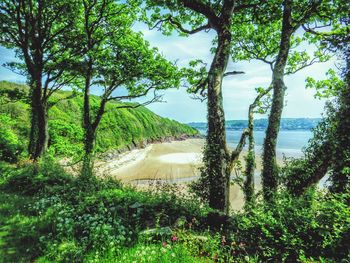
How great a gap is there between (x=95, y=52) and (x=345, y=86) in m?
16.1

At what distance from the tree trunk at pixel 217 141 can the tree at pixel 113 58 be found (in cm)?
1143

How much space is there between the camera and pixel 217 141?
8500 mm

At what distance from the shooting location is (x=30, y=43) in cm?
1692

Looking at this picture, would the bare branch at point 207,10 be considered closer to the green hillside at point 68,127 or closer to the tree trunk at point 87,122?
the tree trunk at point 87,122

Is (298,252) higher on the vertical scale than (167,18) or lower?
lower

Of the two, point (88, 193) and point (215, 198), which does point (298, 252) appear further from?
point (88, 193)

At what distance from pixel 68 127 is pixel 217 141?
21719 millimetres

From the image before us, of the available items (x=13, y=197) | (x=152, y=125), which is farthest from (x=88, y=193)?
(x=152, y=125)

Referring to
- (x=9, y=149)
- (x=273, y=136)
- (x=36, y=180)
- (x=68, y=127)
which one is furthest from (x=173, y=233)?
(x=68, y=127)

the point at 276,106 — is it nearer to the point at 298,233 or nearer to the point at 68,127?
the point at 298,233

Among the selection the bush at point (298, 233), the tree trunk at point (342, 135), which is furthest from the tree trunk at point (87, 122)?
the tree trunk at point (342, 135)

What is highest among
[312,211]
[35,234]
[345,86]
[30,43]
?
[30,43]

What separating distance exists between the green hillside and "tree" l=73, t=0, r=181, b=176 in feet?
12.2

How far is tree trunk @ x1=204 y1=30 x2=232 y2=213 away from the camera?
838 cm
